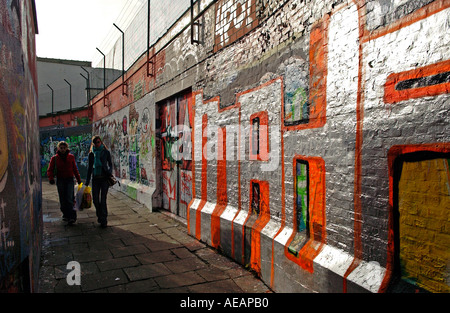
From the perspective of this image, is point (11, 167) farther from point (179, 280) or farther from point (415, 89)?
point (415, 89)

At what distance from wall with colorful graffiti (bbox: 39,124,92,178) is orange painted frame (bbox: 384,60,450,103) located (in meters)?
15.4

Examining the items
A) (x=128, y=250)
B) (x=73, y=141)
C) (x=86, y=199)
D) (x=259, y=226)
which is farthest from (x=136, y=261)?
(x=73, y=141)

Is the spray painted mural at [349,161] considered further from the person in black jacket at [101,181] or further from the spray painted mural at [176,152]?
the person in black jacket at [101,181]

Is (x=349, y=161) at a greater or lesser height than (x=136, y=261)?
greater

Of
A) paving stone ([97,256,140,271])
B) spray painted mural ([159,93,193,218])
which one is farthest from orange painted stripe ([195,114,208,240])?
paving stone ([97,256,140,271])

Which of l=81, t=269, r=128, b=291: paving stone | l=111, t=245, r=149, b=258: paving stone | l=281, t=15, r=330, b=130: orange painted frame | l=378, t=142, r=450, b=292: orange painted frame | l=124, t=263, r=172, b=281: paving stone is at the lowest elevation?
l=81, t=269, r=128, b=291: paving stone

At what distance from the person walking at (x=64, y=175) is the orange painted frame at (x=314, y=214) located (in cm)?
470

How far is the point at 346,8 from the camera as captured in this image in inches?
96.7

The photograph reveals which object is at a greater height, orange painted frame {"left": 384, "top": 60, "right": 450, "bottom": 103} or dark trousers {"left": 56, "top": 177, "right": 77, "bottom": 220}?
orange painted frame {"left": 384, "top": 60, "right": 450, "bottom": 103}

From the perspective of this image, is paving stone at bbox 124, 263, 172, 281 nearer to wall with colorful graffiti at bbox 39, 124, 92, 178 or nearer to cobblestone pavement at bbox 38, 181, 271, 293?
cobblestone pavement at bbox 38, 181, 271, 293

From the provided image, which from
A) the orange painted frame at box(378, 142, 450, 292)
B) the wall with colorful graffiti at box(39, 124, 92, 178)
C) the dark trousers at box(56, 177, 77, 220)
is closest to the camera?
the orange painted frame at box(378, 142, 450, 292)

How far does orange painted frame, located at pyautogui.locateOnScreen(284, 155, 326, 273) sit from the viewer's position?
2.71 m

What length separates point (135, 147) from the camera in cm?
898

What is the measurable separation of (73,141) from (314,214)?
670 inches
